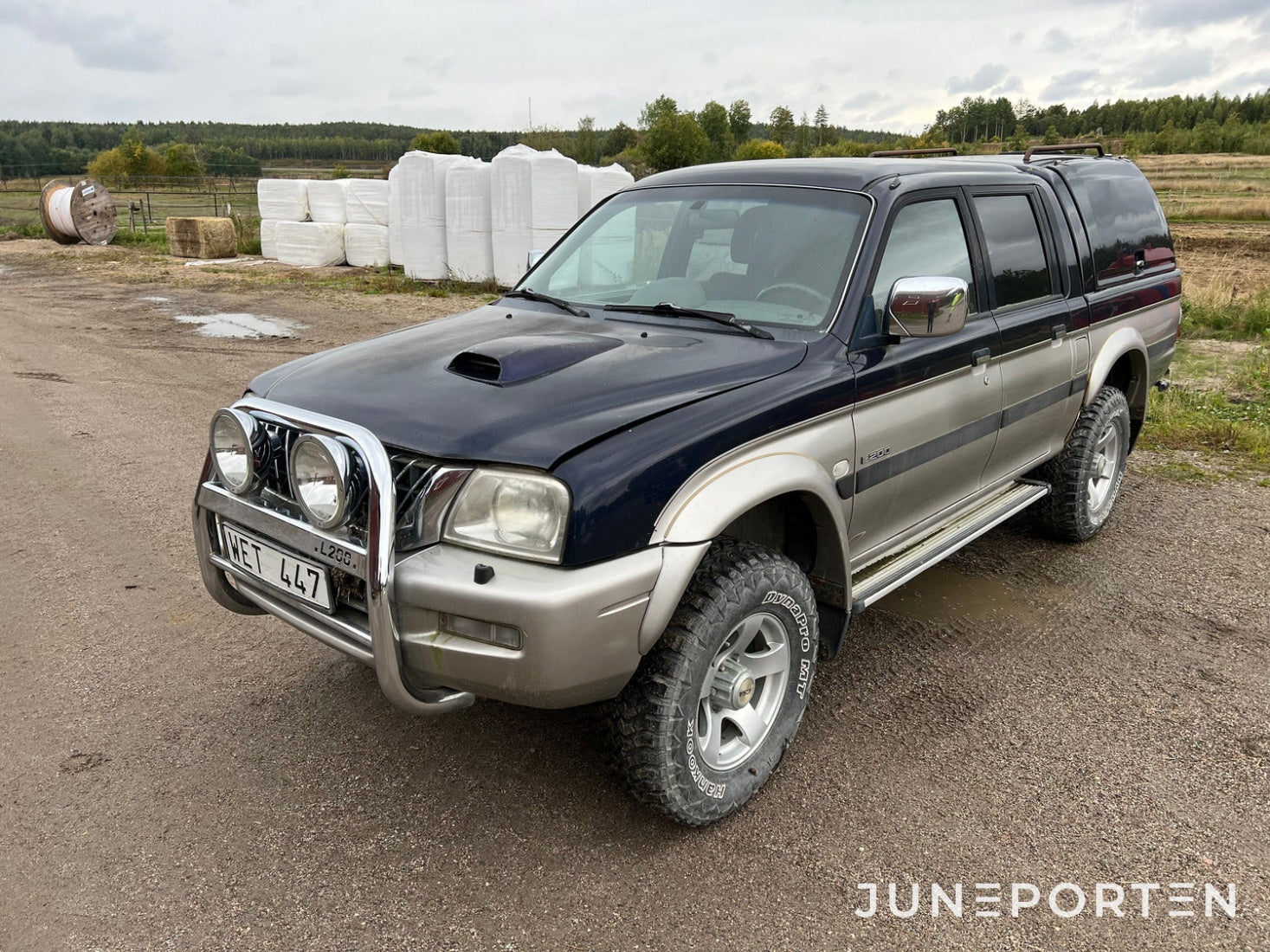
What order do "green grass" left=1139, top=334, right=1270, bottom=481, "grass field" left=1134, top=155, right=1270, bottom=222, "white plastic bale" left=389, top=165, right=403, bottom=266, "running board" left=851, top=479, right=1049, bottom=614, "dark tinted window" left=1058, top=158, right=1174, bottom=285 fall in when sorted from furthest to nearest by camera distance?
1. "grass field" left=1134, top=155, right=1270, bottom=222
2. "white plastic bale" left=389, top=165, right=403, bottom=266
3. "green grass" left=1139, top=334, right=1270, bottom=481
4. "dark tinted window" left=1058, top=158, right=1174, bottom=285
5. "running board" left=851, top=479, right=1049, bottom=614

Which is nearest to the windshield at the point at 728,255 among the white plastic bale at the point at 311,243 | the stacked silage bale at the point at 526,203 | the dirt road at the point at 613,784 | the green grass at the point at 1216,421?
the dirt road at the point at 613,784

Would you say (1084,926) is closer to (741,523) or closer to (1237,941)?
(1237,941)

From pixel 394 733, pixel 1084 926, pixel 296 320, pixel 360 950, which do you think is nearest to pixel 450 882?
pixel 360 950

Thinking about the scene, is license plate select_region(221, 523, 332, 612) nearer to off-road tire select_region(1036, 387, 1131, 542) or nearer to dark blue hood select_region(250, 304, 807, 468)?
dark blue hood select_region(250, 304, 807, 468)

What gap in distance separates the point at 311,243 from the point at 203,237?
3947 mm

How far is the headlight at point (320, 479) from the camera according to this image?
8.27ft

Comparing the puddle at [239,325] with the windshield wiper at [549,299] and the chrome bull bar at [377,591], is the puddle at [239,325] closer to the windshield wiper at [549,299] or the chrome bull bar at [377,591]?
the windshield wiper at [549,299]

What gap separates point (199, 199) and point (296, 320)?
3784 centimetres

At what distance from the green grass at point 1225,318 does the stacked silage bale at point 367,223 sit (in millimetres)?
13552

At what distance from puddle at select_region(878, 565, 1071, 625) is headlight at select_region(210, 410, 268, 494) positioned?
2838mm

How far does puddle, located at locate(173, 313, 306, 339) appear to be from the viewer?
11.8 metres

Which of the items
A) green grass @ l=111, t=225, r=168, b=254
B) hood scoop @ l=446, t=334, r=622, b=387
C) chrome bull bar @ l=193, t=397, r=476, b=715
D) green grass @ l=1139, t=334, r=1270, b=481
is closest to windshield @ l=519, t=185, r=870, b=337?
hood scoop @ l=446, t=334, r=622, b=387

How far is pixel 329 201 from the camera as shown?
19.1 meters

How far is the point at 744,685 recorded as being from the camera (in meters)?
2.89
